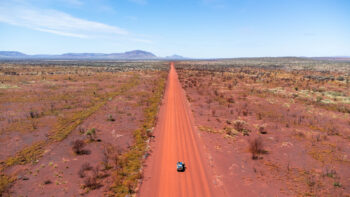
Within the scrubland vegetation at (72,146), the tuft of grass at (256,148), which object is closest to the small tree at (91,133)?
the scrubland vegetation at (72,146)

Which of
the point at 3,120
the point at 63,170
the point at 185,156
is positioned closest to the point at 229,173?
the point at 185,156

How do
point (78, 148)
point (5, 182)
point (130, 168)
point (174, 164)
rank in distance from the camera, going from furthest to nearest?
point (78, 148)
point (174, 164)
point (130, 168)
point (5, 182)

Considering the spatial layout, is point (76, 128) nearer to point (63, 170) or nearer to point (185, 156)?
point (63, 170)

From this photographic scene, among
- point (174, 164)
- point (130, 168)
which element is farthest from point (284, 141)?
point (130, 168)

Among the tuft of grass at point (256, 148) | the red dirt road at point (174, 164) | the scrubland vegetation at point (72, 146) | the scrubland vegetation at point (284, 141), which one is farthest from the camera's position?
the tuft of grass at point (256, 148)

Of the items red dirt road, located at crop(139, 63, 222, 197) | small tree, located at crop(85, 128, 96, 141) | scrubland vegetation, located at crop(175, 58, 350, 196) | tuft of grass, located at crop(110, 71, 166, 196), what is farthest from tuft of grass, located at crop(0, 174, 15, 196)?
scrubland vegetation, located at crop(175, 58, 350, 196)

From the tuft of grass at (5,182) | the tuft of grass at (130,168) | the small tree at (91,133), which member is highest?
the small tree at (91,133)

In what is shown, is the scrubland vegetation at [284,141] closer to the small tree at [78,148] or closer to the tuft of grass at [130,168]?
the tuft of grass at [130,168]

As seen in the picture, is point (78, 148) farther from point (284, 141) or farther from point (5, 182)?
point (284, 141)
